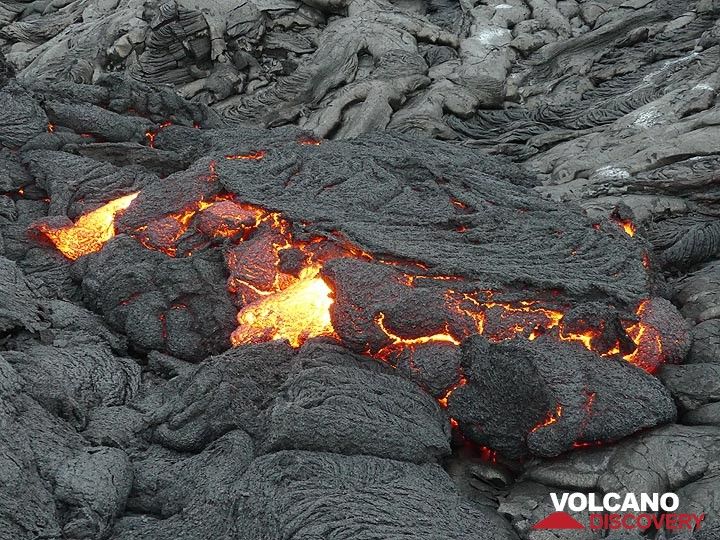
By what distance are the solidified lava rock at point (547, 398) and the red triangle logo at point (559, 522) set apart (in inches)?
16.8

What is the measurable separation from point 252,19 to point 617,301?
759cm

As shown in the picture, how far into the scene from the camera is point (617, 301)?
20.7ft

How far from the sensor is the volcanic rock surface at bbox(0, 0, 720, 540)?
5.10 m

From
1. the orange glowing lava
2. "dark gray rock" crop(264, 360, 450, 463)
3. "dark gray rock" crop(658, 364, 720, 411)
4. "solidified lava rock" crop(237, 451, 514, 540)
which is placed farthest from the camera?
the orange glowing lava

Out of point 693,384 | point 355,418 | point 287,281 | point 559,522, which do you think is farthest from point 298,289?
point 693,384

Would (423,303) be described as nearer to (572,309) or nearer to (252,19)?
(572,309)

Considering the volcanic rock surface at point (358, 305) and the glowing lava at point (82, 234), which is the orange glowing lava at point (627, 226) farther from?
the glowing lava at point (82, 234)

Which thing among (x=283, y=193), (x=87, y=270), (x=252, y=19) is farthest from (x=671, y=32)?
(x=87, y=270)

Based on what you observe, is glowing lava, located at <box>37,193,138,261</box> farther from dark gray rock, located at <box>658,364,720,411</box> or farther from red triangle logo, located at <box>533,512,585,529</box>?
dark gray rock, located at <box>658,364,720,411</box>

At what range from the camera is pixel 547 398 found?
536cm

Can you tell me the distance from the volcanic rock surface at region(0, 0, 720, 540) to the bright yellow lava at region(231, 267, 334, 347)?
0.02m

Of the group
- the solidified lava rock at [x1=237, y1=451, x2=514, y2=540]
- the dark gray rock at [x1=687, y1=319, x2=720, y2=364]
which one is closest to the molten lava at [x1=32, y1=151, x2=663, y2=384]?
the dark gray rock at [x1=687, y1=319, x2=720, y2=364]

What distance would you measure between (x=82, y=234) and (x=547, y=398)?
441 cm

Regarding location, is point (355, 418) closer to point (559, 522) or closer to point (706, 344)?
point (559, 522)
